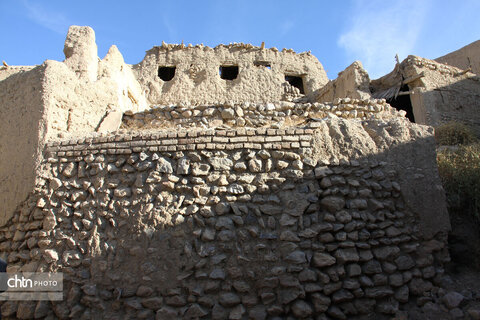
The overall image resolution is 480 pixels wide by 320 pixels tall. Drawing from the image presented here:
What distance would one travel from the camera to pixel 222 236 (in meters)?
3.37

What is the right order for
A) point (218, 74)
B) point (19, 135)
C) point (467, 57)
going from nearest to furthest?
point (19, 135) < point (218, 74) < point (467, 57)

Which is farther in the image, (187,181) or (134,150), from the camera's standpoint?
(134,150)

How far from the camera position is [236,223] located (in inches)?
136

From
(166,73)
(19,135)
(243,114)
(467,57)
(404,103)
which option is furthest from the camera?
(467,57)

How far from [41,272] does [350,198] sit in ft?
12.3

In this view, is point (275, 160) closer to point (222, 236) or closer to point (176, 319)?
point (222, 236)

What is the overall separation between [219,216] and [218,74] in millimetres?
7648

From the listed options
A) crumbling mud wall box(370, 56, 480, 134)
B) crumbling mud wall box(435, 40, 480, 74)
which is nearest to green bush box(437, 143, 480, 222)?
crumbling mud wall box(370, 56, 480, 134)

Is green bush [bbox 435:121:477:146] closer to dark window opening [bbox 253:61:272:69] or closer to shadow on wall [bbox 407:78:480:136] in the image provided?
shadow on wall [bbox 407:78:480:136]

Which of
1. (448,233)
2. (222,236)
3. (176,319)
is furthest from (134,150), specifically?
(448,233)

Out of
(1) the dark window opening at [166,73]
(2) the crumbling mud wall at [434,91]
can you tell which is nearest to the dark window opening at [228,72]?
(1) the dark window opening at [166,73]

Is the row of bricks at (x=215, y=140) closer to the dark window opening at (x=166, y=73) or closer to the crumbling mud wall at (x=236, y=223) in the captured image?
the crumbling mud wall at (x=236, y=223)

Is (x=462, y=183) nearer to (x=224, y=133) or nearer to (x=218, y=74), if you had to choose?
(x=224, y=133)

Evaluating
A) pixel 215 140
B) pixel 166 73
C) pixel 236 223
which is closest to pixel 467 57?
pixel 166 73
